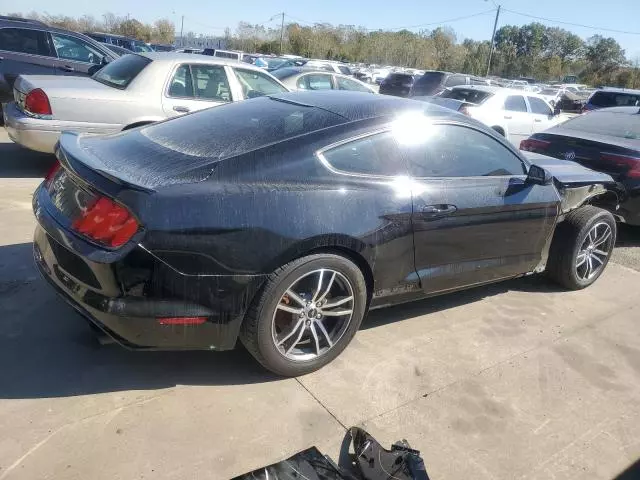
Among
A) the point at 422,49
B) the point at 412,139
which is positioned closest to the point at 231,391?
the point at 412,139

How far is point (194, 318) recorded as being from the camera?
260 centimetres

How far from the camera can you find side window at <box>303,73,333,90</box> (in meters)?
11.2

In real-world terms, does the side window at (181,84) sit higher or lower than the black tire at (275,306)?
higher

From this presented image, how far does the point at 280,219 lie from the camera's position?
8.87 ft

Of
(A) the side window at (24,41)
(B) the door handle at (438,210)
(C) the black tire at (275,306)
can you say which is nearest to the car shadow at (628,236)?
(B) the door handle at (438,210)

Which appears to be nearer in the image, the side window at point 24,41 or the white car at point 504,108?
the side window at point 24,41

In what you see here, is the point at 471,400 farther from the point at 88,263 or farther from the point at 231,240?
the point at 88,263

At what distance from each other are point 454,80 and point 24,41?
44.5 ft

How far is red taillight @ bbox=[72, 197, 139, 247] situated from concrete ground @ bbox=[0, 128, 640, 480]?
83cm

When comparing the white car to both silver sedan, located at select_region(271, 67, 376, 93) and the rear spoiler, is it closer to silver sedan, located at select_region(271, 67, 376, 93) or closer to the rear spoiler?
silver sedan, located at select_region(271, 67, 376, 93)

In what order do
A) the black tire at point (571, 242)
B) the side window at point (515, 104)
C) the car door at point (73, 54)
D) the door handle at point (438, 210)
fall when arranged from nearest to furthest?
the door handle at point (438, 210), the black tire at point (571, 242), the car door at point (73, 54), the side window at point (515, 104)

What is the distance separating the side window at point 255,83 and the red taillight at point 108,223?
4759 mm

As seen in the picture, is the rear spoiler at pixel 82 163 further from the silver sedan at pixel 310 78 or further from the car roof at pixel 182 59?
the silver sedan at pixel 310 78

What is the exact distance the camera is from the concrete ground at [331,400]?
7.96ft
